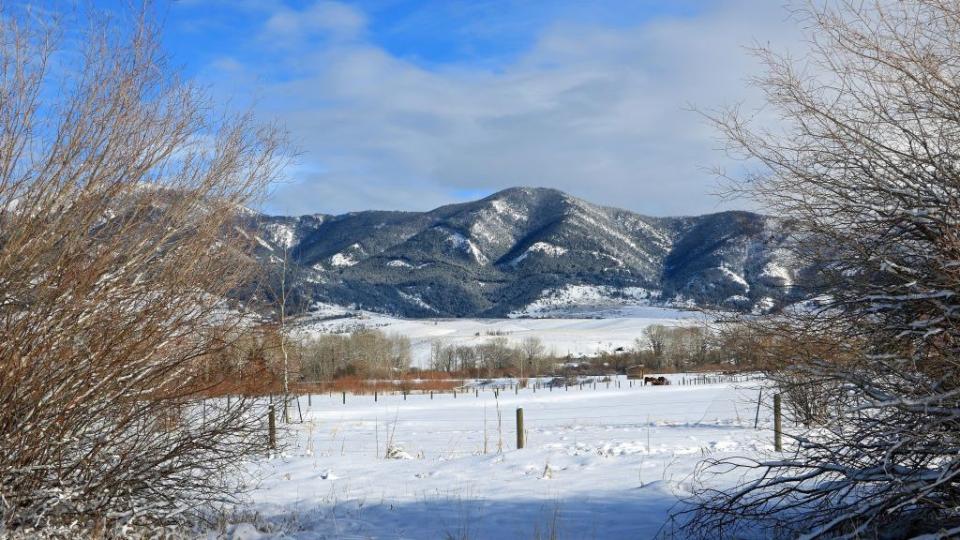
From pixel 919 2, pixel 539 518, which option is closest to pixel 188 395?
pixel 539 518

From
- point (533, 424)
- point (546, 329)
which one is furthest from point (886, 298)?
point (546, 329)

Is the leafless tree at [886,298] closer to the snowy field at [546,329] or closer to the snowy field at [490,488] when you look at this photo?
the snowy field at [490,488]

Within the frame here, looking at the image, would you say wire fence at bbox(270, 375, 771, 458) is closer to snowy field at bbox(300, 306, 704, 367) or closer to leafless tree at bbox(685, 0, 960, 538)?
leafless tree at bbox(685, 0, 960, 538)

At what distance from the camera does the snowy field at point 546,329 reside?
121125mm

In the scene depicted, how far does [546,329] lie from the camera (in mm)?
152125

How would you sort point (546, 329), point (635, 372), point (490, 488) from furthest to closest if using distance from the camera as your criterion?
point (546, 329) < point (635, 372) < point (490, 488)

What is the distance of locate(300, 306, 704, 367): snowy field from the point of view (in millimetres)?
121125

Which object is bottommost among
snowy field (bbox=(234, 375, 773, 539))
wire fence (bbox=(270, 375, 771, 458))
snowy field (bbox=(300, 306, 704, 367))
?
wire fence (bbox=(270, 375, 771, 458))

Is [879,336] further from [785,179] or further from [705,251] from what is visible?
[705,251]

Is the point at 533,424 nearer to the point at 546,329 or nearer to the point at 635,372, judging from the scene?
the point at 635,372

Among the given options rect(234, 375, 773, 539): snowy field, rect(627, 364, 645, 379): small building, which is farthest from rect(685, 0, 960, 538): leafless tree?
rect(627, 364, 645, 379): small building

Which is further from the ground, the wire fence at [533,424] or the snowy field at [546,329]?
the snowy field at [546,329]

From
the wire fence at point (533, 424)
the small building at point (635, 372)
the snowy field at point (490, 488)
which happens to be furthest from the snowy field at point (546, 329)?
the snowy field at point (490, 488)

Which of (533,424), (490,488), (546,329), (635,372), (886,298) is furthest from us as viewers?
(546,329)
